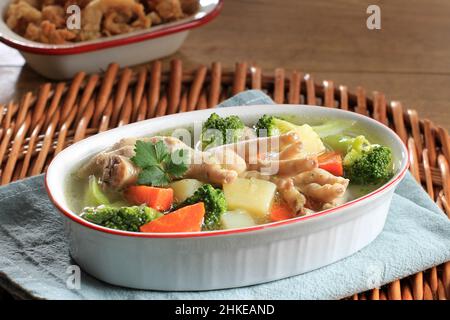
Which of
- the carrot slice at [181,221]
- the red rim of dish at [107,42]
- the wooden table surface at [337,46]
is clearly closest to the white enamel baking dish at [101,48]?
the red rim of dish at [107,42]

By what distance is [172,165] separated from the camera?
2127 mm

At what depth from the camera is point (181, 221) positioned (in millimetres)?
1979

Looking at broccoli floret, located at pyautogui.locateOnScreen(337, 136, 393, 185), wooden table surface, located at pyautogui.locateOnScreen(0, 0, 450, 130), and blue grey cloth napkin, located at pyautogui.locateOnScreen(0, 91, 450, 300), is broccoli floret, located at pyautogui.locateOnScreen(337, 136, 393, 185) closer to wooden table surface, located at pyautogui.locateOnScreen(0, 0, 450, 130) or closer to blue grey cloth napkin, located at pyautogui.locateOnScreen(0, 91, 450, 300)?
blue grey cloth napkin, located at pyautogui.locateOnScreen(0, 91, 450, 300)

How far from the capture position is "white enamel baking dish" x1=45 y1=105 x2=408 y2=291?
1950 mm

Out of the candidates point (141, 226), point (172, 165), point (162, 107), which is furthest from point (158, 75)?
point (141, 226)

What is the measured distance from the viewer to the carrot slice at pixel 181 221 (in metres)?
1.97

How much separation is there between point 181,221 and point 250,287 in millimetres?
258

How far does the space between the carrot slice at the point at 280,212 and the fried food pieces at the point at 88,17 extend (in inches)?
61.0

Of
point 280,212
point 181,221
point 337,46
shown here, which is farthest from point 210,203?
point 337,46

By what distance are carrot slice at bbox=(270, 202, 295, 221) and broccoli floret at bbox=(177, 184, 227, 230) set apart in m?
0.13

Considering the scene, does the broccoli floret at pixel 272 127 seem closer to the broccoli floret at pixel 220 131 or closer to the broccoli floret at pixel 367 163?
the broccoli floret at pixel 220 131

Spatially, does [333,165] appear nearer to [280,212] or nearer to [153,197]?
[280,212]

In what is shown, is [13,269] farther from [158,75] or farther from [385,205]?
[158,75]

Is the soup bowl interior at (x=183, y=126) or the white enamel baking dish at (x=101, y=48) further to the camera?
the white enamel baking dish at (x=101, y=48)
